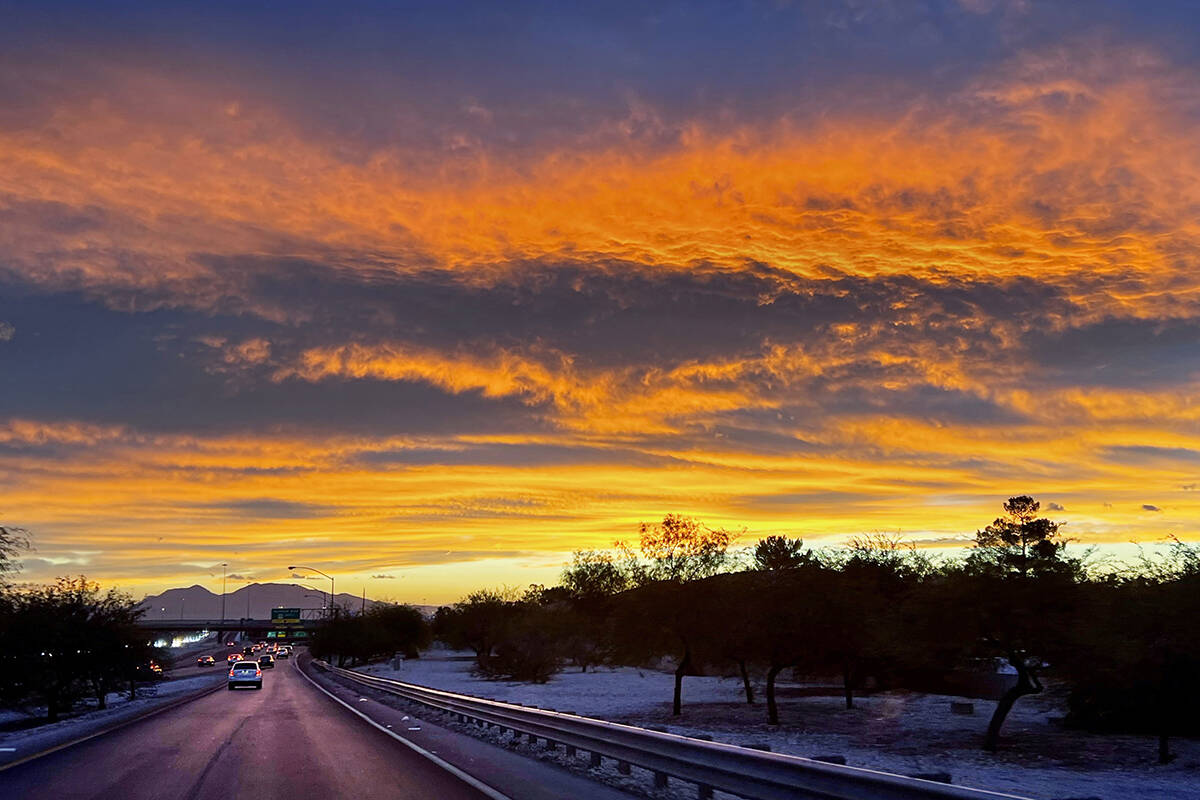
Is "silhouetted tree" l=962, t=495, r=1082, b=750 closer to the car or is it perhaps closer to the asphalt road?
the asphalt road

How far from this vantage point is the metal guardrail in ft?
28.3

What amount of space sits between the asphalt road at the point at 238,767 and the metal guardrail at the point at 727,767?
2.43 metres

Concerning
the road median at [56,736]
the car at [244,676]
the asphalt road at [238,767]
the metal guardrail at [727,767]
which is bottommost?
the car at [244,676]

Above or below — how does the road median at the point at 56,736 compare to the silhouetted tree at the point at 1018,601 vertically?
below

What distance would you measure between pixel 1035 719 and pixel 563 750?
24.9 m

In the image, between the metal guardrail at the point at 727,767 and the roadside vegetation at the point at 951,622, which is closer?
the metal guardrail at the point at 727,767

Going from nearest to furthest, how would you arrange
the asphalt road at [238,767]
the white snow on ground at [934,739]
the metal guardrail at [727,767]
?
the metal guardrail at [727,767] < the asphalt road at [238,767] < the white snow on ground at [934,739]

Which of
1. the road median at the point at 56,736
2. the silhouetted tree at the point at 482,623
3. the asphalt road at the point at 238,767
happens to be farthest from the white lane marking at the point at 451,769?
the silhouetted tree at the point at 482,623

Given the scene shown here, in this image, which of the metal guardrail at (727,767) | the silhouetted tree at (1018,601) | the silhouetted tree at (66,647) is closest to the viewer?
the metal guardrail at (727,767)

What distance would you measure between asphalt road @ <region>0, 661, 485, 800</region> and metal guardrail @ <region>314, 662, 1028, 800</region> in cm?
243

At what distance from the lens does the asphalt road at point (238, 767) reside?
14.3 metres

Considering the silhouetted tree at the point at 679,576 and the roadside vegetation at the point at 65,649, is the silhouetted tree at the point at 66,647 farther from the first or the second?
the silhouetted tree at the point at 679,576

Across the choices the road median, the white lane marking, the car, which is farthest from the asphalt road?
the car

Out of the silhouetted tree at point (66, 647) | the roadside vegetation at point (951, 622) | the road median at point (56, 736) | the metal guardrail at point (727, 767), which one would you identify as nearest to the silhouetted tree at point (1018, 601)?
the roadside vegetation at point (951, 622)
